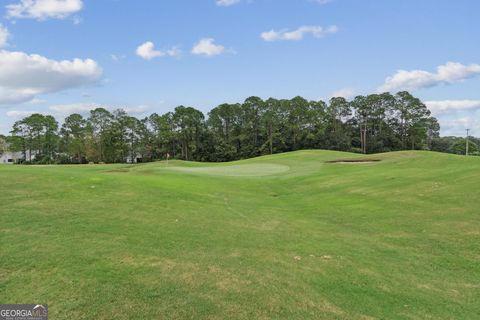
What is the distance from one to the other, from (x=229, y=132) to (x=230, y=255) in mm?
87612

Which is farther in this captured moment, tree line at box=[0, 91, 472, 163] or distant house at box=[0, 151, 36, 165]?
distant house at box=[0, 151, 36, 165]

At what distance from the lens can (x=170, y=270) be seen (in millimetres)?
7207

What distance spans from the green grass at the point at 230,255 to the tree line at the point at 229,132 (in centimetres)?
7301

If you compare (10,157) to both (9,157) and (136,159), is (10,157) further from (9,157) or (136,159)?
(136,159)

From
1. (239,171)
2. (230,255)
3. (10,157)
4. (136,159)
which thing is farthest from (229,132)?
(230,255)

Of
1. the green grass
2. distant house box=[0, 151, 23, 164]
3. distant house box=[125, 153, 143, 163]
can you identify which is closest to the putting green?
the green grass

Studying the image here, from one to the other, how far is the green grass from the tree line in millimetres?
73010

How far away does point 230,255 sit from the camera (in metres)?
8.55

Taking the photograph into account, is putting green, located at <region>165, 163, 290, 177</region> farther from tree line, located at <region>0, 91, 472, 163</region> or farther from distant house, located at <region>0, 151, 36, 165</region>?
distant house, located at <region>0, 151, 36, 165</region>

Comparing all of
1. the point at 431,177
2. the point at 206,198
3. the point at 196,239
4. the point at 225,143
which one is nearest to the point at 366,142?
the point at 225,143

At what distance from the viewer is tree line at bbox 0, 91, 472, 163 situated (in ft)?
289

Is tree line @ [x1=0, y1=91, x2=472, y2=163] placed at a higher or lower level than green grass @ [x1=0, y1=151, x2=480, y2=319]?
higher

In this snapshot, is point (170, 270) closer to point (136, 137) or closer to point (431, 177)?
point (431, 177)

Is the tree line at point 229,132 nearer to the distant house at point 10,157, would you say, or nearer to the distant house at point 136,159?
the distant house at point 136,159
